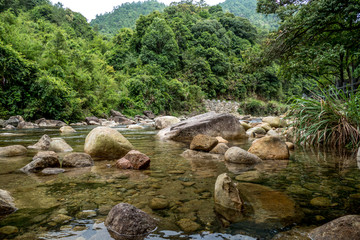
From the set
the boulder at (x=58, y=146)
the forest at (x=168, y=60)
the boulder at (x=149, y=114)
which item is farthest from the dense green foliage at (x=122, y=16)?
the boulder at (x=58, y=146)

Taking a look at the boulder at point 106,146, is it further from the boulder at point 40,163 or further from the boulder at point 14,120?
the boulder at point 14,120

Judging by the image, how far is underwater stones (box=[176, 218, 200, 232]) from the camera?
1407 mm

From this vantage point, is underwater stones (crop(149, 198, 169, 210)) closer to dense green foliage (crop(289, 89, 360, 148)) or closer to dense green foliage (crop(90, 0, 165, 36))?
dense green foliage (crop(289, 89, 360, 148))

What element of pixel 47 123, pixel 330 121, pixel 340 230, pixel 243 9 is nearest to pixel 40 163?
pixel 340 230

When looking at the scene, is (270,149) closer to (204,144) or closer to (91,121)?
(204,144)

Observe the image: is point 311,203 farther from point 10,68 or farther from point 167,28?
point 167,28

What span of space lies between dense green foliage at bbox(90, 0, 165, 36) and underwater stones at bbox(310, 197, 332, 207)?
67975 mm

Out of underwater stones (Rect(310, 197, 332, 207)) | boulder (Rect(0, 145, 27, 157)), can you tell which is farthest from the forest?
boulder (Rect(0, 145, 27, 157))

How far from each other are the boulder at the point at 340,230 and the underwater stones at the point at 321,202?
474 mm

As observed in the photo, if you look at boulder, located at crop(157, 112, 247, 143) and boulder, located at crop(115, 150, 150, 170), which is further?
boulder, located at crop(157, 112, 247, 143)

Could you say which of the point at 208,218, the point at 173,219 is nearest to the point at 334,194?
the point at 208,218

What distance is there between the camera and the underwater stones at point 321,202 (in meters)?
1.77

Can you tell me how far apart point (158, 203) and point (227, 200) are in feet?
1.92

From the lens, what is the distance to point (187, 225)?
1.46m
